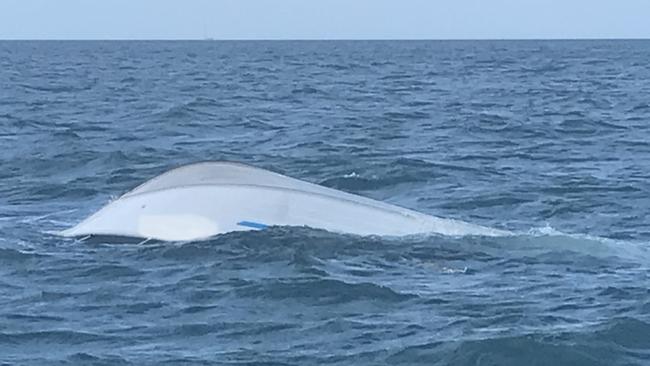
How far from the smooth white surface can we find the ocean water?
348 mm

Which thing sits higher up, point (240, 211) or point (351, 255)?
point (240, 211)

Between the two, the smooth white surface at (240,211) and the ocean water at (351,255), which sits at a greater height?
the smooth white surface at (240,211)

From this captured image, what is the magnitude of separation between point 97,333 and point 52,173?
13192 mm

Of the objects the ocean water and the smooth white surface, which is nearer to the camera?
the ocean water

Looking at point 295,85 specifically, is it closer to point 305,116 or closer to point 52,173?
point 305,116

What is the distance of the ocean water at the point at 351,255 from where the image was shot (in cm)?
1191

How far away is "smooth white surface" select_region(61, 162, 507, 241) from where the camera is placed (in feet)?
55.2

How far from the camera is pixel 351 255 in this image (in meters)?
15.8

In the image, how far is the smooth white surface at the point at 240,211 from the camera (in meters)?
16.8

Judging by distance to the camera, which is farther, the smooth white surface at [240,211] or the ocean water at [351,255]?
the smooth white surface at [240,211]

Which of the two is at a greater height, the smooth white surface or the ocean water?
the smooth white surface

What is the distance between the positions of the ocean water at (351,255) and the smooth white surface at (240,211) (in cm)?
35

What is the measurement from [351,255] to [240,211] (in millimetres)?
1808

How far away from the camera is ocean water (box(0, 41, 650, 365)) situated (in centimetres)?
1191
